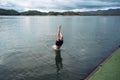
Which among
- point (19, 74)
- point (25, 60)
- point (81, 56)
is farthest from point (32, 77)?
point (81, 56)

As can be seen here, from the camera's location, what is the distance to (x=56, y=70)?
18.1 m

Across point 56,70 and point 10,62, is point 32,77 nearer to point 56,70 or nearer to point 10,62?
point 56,70

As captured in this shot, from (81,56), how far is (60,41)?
4.17 meters

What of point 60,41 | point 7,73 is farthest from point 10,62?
point 60,41

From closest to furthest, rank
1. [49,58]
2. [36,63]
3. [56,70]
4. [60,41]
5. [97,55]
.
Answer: [56,70] → [36,63] → [49,58] → [97,55] → [60,41]

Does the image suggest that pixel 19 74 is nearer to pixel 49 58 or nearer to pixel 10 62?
pixel 10 62

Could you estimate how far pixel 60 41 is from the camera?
83.9 feet

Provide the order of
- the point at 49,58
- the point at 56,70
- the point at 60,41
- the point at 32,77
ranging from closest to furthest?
the point at 32,77, the point at 56,70, the point at 49,58, the point at 60,41

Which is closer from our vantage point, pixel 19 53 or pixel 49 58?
pixel 49 58

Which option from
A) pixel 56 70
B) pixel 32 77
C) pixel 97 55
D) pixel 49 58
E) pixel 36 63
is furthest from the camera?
pixel 97 55

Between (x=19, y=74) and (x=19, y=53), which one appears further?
(x=19, y=53)

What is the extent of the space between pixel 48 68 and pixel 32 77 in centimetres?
272

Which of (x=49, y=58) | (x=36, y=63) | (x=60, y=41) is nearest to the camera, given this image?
(x=36, y=63)

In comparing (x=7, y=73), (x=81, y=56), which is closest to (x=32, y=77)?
(x=7, y=73)
